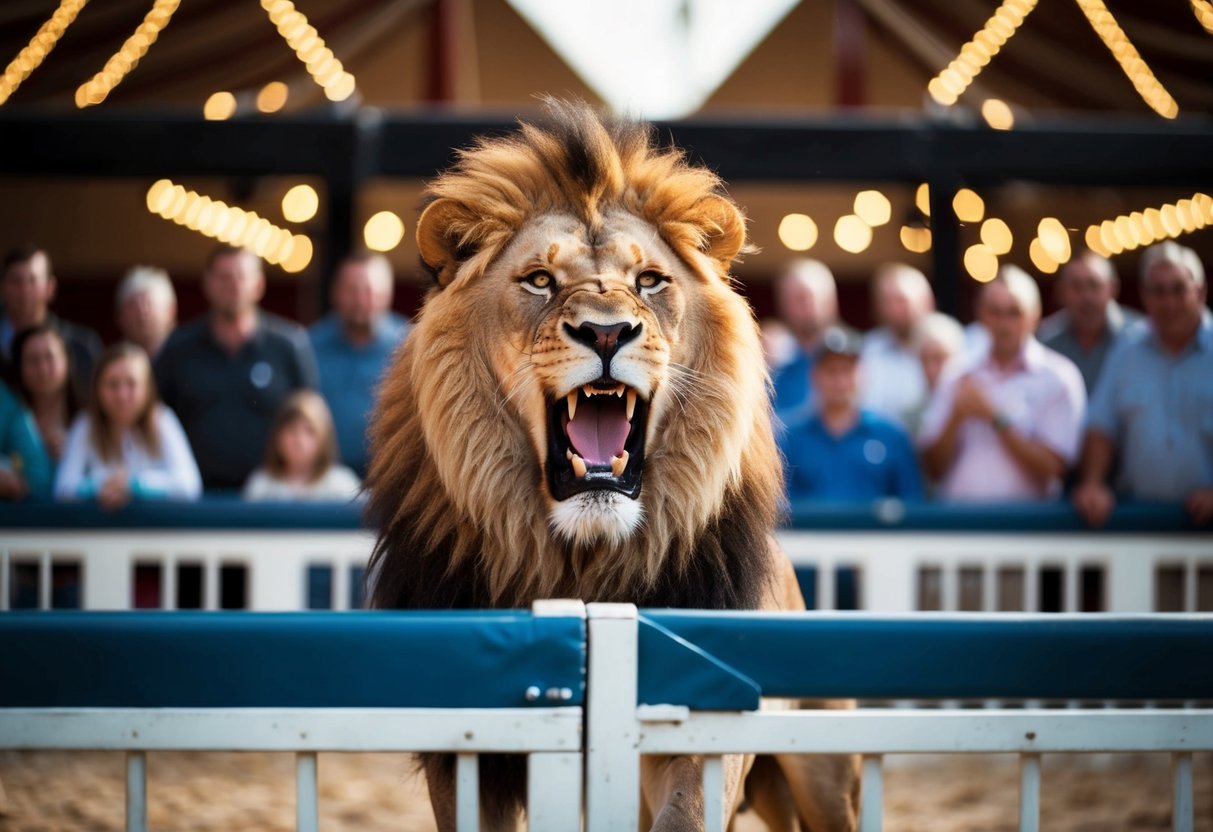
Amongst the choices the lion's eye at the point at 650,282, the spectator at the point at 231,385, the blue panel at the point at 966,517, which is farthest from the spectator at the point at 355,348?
the lion's eye at the point at 650,282

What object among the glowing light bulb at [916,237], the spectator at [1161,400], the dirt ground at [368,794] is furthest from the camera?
the glowing light bulb at [916,237]

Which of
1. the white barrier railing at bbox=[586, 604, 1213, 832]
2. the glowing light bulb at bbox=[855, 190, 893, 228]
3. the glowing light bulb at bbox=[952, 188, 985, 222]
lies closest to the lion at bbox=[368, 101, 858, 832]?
the white barrier railing at bbox=[586, 604, 1213, 832]

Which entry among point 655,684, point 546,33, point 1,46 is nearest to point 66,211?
point 546,33

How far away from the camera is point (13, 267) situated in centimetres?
505

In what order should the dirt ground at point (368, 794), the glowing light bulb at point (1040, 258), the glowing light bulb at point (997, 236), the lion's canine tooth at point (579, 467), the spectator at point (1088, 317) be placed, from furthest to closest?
the glowing light bulb at point (1040, 258)
the glowing light bulb at point (997, 236)
the spectator at point (1088, 317)
the dirt ground at point (368, 794)
the lion's canine tooth at point (579, 467)

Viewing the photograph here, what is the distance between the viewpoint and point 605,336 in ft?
7.57

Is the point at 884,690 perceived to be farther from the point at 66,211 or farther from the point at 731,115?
the point at 66,211

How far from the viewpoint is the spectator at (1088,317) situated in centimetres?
523

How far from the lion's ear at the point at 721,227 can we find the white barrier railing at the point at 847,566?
1979 mm

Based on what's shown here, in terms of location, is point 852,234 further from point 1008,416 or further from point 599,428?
point 599,428

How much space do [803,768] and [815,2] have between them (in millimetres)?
12074

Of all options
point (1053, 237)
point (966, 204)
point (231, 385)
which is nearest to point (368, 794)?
point (231, 385)

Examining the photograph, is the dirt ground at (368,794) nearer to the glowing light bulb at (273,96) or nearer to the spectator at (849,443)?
the spectator at (849,443)

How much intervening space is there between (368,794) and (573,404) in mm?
2438
